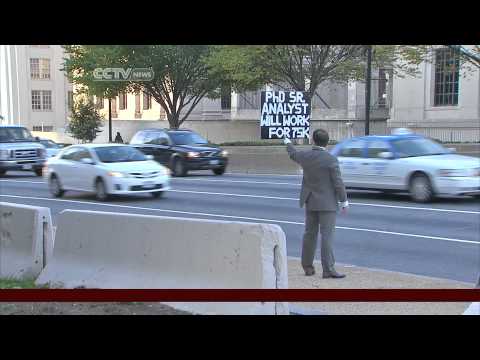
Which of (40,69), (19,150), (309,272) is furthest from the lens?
(19,150)

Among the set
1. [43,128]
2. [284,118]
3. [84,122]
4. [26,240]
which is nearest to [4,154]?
[43,128]

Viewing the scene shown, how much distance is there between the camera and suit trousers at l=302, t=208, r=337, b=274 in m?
7.76

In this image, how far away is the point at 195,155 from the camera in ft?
69.5

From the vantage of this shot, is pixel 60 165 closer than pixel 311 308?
No

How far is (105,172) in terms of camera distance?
1588cm

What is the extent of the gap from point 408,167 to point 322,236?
7.83 meters

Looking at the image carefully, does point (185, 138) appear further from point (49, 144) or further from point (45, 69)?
point (45, 69)

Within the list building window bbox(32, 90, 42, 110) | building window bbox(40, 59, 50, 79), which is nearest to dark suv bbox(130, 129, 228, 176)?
building window bbox(32, 90, 42, 110)

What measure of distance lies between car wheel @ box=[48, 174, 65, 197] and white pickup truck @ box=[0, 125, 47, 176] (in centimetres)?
460

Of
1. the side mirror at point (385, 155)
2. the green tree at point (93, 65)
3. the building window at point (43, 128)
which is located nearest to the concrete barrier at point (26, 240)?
the green tree at point (93, 65)

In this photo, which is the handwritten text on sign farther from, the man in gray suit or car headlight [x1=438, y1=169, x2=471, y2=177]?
the man in gray suit

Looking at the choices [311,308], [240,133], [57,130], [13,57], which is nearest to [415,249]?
[311,308]
